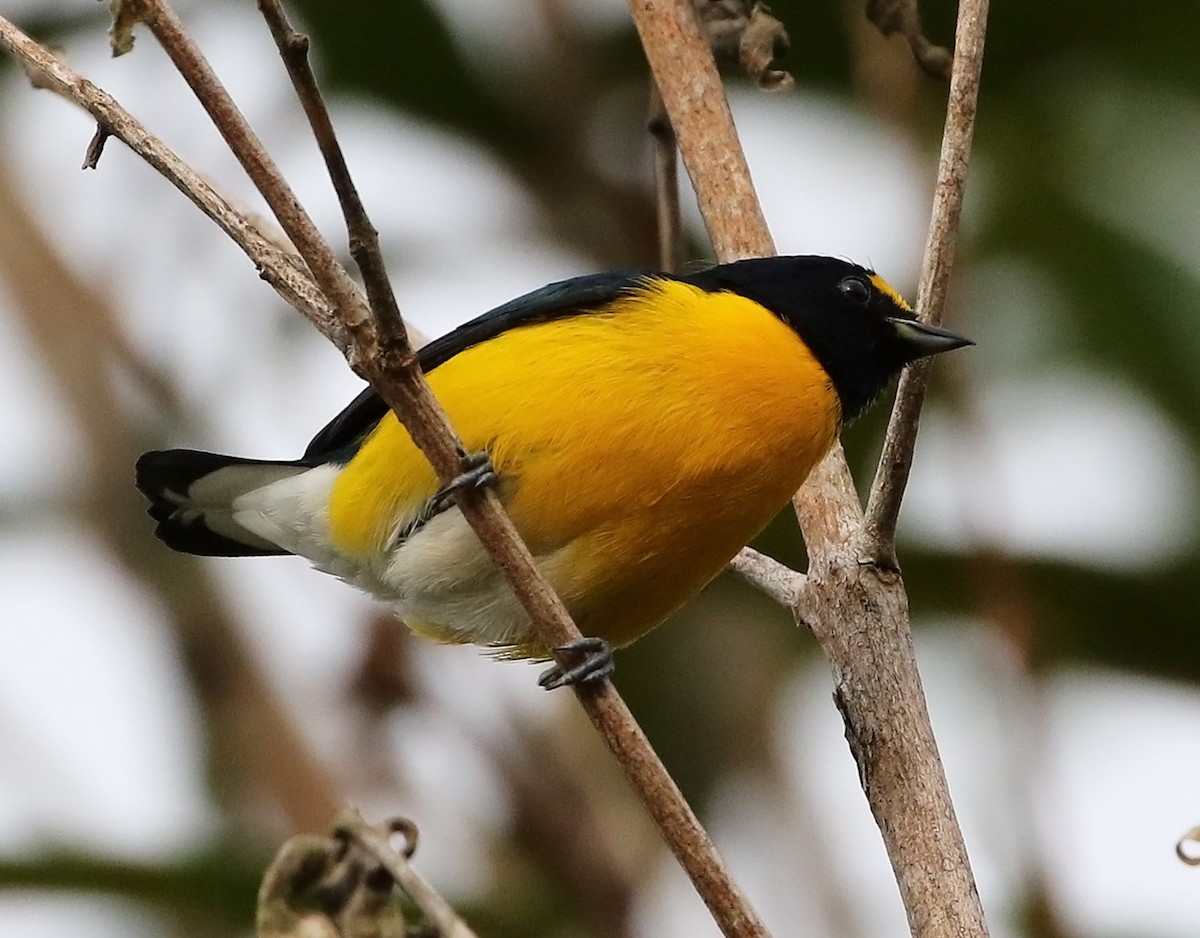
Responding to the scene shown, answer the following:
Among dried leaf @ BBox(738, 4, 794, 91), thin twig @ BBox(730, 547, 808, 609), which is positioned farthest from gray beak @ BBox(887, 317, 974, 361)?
dried leaf @ BBox(738, 4, 794, 91)

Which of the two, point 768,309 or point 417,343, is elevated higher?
point 768,309

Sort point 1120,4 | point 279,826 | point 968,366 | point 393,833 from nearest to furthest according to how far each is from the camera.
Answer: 1. point 393,833
2. point 968,366
3. point 279,826
4. point 1120,4

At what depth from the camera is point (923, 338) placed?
9.16ft

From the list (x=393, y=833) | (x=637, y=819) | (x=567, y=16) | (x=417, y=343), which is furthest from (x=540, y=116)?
(x=393, y=833)

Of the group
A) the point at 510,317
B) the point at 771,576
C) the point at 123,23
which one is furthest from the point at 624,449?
the point at 123,23

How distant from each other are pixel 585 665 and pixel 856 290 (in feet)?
4.50

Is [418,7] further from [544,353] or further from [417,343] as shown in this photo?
[544,353]

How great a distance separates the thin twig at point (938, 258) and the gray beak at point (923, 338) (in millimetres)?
142

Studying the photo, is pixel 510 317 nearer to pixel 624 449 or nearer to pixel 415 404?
pixel 624 449

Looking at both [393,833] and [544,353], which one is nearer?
[393,833]

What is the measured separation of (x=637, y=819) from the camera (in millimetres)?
4027

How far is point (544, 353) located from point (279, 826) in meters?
1.42

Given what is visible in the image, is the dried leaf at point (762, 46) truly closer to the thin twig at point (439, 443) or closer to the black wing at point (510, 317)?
the black wing at point (510, 317)

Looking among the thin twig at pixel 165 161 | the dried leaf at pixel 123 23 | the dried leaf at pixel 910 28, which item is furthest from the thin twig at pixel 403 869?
the dried leaf at pixel 910 28
